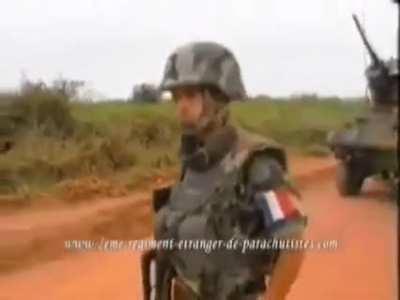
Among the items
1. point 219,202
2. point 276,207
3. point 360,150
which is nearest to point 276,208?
point 276,207

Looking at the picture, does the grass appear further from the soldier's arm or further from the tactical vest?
the soldier's arm

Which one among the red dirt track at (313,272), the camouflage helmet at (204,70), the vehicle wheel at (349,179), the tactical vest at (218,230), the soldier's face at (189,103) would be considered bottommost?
the vehicle wheel at (349,179)

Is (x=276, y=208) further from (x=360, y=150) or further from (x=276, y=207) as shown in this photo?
(x=360, y=150)

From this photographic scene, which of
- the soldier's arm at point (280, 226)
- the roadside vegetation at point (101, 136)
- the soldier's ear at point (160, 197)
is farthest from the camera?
the roadside vegetation at point (101, 136)

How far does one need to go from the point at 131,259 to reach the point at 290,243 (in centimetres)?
407

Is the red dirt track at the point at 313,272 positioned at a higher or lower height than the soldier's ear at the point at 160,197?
lower

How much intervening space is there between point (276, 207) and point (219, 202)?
161mm

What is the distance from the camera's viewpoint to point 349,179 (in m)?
9.53

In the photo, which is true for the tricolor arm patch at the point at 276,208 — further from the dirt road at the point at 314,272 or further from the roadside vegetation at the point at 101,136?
the roadside vegetation at the point at 101,136

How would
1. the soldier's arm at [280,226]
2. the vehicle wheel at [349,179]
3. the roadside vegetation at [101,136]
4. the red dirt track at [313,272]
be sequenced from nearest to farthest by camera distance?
1. the soldier's arm at [280,226]
2. the red dirt track at [313,272]
3. the vehicle wheel at [349,179]
4. the roadside vegetation at [101,136]

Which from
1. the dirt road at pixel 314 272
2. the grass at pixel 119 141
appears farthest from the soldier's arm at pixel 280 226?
the grass at pixel 119 141

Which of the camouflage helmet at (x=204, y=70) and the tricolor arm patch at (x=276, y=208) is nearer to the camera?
the tricolor arm patch at (x=276, y=208)

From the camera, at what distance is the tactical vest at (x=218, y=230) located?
93.4 inches

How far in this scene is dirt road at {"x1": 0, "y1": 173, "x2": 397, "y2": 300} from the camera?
5.64m
